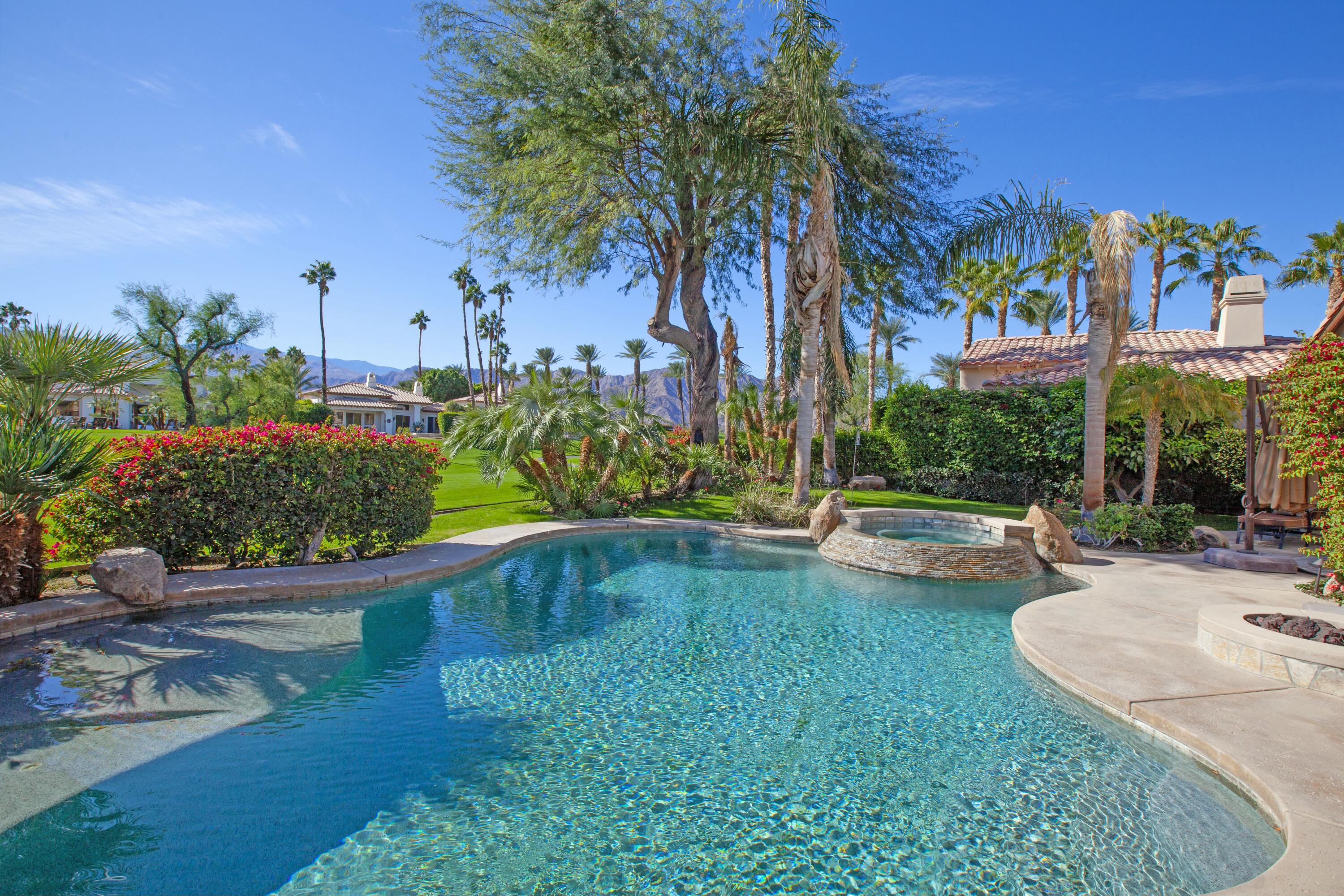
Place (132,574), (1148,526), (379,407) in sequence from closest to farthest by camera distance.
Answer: (132,574), (1148,526), (379,407)

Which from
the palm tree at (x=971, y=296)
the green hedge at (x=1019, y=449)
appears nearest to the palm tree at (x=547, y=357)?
the palm tree at (x=971, y=296)

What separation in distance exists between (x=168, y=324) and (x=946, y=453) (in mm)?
42868

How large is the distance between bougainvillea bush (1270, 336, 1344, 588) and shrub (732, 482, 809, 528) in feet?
27.5

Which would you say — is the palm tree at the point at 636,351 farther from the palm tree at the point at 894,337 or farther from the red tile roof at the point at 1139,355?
the red tile roof at the point at 1139,355

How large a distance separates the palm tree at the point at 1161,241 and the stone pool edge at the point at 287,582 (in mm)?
30363

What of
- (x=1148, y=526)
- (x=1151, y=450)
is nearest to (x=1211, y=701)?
(x=1148, y=526)

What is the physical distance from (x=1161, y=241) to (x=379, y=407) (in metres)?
57.6

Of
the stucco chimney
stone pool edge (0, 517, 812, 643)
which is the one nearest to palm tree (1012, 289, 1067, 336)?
the stucco chimney

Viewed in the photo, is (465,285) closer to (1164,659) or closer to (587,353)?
(587,353)

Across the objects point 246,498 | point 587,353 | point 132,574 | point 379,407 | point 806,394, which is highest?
point 587,353

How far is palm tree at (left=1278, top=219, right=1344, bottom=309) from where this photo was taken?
2362cm

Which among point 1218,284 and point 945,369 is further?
point 945,369

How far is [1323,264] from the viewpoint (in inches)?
960

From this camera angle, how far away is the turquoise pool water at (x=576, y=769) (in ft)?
10.4
